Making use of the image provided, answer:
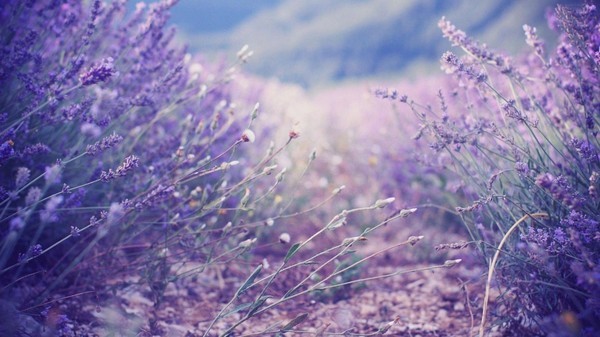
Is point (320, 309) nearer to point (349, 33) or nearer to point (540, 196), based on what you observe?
point (540, 196)

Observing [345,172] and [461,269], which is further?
[345,172]

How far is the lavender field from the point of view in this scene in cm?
145

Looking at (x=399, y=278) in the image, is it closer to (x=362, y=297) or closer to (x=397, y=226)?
(x=362, y=297)

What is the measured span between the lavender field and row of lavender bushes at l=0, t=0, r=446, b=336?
0.01 m

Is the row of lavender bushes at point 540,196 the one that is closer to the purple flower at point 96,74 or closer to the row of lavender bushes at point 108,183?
the row of lavender bushes at point 108,183

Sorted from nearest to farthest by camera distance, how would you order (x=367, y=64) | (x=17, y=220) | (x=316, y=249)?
(x=17, y=220) → (x=316, y=249) → (x=367, y=64)

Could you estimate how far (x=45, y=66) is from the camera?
6.86 ft

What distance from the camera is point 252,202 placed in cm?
181

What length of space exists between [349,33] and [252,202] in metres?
30.1

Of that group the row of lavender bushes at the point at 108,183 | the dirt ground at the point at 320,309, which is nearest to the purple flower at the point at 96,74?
the row of lavender bushes at the point at 108,183

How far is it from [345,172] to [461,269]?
7.18ft

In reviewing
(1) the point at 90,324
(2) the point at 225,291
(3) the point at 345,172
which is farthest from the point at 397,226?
(1) the point at 90,324

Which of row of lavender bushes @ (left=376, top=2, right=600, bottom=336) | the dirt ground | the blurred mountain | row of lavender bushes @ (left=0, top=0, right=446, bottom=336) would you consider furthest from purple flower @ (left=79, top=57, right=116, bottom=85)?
the blurred mountain

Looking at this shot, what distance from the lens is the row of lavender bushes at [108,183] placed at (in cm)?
146
